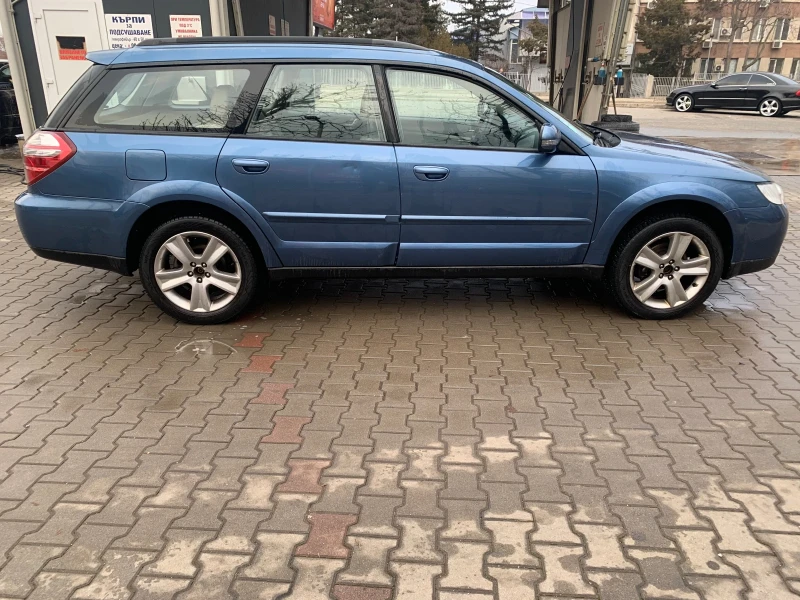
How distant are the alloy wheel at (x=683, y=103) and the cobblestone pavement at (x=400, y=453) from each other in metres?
22.2

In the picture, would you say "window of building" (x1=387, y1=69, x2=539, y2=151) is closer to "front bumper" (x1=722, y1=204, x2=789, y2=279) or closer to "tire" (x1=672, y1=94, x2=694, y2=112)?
"front bumper" (x1=722, y1=204, x2=789, y2=279)

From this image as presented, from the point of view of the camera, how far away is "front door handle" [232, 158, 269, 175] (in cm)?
412

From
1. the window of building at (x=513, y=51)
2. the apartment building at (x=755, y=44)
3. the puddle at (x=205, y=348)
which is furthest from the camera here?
the window of building at (x=513, y=51)

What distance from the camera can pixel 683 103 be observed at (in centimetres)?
2445

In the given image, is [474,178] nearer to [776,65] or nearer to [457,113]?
[457,113]

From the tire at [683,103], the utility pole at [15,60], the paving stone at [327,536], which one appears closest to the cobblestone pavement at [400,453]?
the paving stone at [327,536]

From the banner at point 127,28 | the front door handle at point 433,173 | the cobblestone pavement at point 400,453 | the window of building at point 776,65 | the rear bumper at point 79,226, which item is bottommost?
the window of building at point 776,65

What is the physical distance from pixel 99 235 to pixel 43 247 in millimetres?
430

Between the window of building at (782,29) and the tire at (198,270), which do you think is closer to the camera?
the tire at (198,270)

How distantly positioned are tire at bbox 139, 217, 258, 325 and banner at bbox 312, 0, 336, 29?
450 inches

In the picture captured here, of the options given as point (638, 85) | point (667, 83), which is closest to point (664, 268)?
point (638, 85)

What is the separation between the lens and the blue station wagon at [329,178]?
415cm

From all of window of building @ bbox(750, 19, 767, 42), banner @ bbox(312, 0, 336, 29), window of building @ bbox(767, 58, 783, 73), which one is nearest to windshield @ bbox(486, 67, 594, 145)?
banner @ bbox(312, 0, 336, 29)

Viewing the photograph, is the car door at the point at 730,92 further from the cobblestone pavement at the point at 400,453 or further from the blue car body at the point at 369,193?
the blue car body at the point at 369,193
